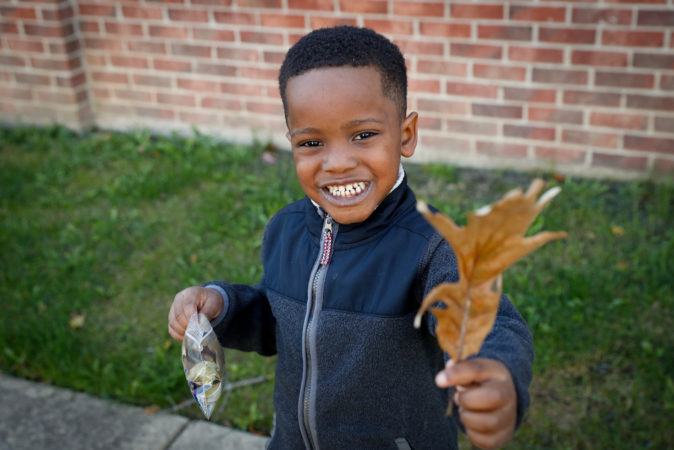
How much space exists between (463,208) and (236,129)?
1.73 m

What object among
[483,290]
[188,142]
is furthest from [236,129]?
[483,290]

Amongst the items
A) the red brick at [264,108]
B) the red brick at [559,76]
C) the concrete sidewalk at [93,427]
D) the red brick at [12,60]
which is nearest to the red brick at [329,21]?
the red brick at [264,108]

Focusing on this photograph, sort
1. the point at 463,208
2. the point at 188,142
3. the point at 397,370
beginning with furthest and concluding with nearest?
the point at 188,142, the point at 463,208, the point at 397,370

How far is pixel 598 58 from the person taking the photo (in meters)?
3.96

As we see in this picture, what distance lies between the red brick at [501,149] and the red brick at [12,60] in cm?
313

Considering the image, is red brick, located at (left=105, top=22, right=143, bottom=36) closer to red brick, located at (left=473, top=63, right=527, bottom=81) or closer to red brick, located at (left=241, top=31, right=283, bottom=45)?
red brick, located at (left=241, top=31, right=283, bottom=45)

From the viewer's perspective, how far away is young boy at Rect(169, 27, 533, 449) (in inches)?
66.1

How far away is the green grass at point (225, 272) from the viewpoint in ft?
9.39

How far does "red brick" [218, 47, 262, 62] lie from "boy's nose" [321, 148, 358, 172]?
3179 millimetres

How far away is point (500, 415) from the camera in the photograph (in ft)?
4.07

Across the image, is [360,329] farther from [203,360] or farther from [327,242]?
[203,360]

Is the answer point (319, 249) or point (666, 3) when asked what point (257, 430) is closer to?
point (319, 249)

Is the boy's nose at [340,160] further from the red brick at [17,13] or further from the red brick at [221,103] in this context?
the red brick at [17,13]

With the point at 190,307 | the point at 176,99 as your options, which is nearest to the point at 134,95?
the point at 176,99
